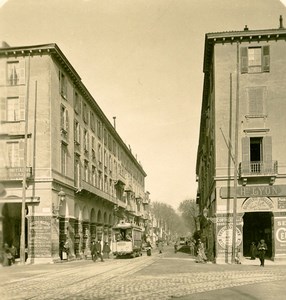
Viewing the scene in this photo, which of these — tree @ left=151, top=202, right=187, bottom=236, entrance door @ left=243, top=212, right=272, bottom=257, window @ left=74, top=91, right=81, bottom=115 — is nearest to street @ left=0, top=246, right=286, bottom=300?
entrance door @ left=243, top=212, right=272, bottom=257

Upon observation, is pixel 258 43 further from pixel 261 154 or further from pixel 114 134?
pixel 114 134

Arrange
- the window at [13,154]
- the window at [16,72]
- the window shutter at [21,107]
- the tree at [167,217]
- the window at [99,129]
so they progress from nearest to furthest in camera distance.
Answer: the window at [13,154]
the window shutter at [21,107]
the window at [16,72]
the window at [99,129]
the tree at [167,217]

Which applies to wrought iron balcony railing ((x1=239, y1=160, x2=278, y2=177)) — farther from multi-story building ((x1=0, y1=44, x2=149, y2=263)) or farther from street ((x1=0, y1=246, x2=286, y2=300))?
multi-story building ((x1=0, y1=44, x2=149, y2=263))

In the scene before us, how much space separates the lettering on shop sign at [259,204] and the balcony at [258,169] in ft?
3.73

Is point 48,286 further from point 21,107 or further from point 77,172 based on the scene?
point 77,172

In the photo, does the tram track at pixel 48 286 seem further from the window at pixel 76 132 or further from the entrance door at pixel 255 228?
the window at pixel 76 132

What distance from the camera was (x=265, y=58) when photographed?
96.0 ft

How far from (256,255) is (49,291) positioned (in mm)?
19081

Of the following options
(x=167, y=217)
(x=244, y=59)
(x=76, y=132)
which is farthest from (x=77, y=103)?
(x=167, y=217)

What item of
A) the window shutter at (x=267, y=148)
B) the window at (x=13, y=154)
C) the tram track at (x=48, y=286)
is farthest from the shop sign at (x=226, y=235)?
the window at (x=13, y=154)

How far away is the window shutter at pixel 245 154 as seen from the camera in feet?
93.1

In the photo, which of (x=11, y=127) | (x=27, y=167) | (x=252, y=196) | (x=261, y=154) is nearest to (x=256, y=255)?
(x=252, y=196)

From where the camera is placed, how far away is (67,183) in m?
34.8

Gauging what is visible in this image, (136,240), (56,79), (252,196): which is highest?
(56,79)
